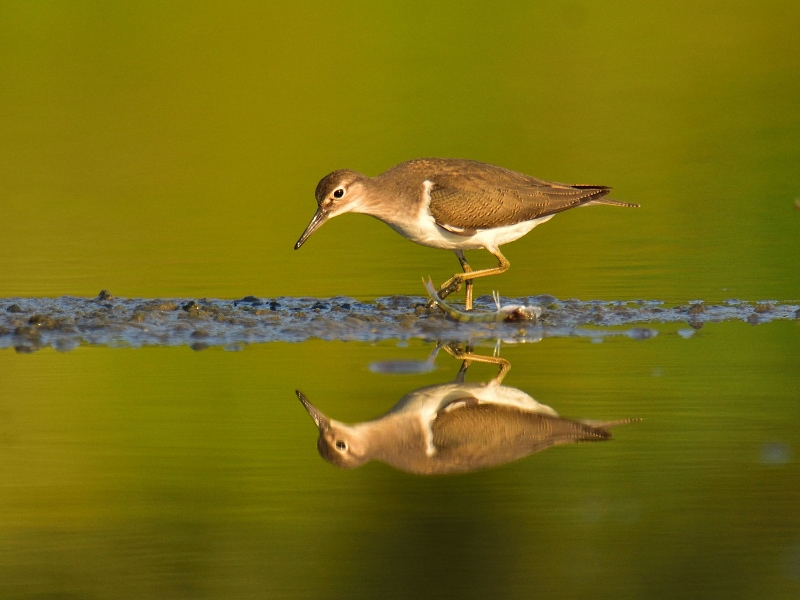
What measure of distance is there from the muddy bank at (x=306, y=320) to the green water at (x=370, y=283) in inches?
12.2

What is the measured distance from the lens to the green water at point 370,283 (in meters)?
5.24

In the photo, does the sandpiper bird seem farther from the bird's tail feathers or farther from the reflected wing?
the bird's tail feathers

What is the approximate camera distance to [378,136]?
1916cm

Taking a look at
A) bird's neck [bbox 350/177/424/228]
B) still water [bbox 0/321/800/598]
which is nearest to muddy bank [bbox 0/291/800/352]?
bird's neck [bbox 350/177/424/228]

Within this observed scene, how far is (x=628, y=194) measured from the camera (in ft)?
50.0

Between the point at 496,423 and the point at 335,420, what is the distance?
82cm

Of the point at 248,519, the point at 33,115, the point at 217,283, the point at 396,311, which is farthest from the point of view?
the point at 33,115

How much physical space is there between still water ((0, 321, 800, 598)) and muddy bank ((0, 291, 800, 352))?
782 mm

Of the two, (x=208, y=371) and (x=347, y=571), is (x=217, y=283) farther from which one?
(x=347, y=571)

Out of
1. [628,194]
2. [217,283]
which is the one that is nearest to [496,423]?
[217,283]

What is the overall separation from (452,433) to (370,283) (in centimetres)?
469

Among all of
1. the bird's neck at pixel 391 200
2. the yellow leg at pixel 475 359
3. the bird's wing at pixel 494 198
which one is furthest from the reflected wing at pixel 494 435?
the bird's neck at pixel 391 200

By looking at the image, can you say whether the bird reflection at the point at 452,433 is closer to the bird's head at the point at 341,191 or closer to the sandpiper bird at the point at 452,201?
the sandpiper bird at the point at 452,201

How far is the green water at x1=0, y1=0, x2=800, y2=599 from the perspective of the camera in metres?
5.24
